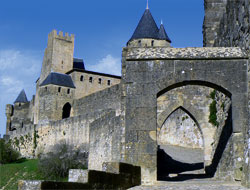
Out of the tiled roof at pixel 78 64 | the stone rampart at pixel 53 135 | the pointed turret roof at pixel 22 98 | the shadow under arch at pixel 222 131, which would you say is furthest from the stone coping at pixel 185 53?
the pointed turret roof at pixel 22 98

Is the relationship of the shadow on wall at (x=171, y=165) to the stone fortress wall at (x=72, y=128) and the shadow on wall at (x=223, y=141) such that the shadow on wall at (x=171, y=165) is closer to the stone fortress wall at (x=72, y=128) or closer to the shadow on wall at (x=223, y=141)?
the shadow on wall at (x=223, y=141)

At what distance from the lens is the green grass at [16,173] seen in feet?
88.7

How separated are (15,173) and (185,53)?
22763mm

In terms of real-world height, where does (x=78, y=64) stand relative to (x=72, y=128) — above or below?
above

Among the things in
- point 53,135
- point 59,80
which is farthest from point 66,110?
point 53,135

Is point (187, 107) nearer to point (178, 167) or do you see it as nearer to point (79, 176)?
point (178, 167)

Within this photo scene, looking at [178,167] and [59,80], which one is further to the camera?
[59,80]

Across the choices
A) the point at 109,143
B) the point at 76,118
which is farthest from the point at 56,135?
the point at 109,143

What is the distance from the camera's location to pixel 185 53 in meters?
9.73

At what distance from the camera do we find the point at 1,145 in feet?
120

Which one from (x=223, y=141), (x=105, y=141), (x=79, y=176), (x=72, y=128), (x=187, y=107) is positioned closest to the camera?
(x=79, y=176)

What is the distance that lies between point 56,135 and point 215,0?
73.9ft

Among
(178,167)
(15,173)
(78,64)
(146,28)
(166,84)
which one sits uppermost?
(146,28)

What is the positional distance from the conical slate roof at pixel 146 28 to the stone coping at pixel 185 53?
33293 mm
